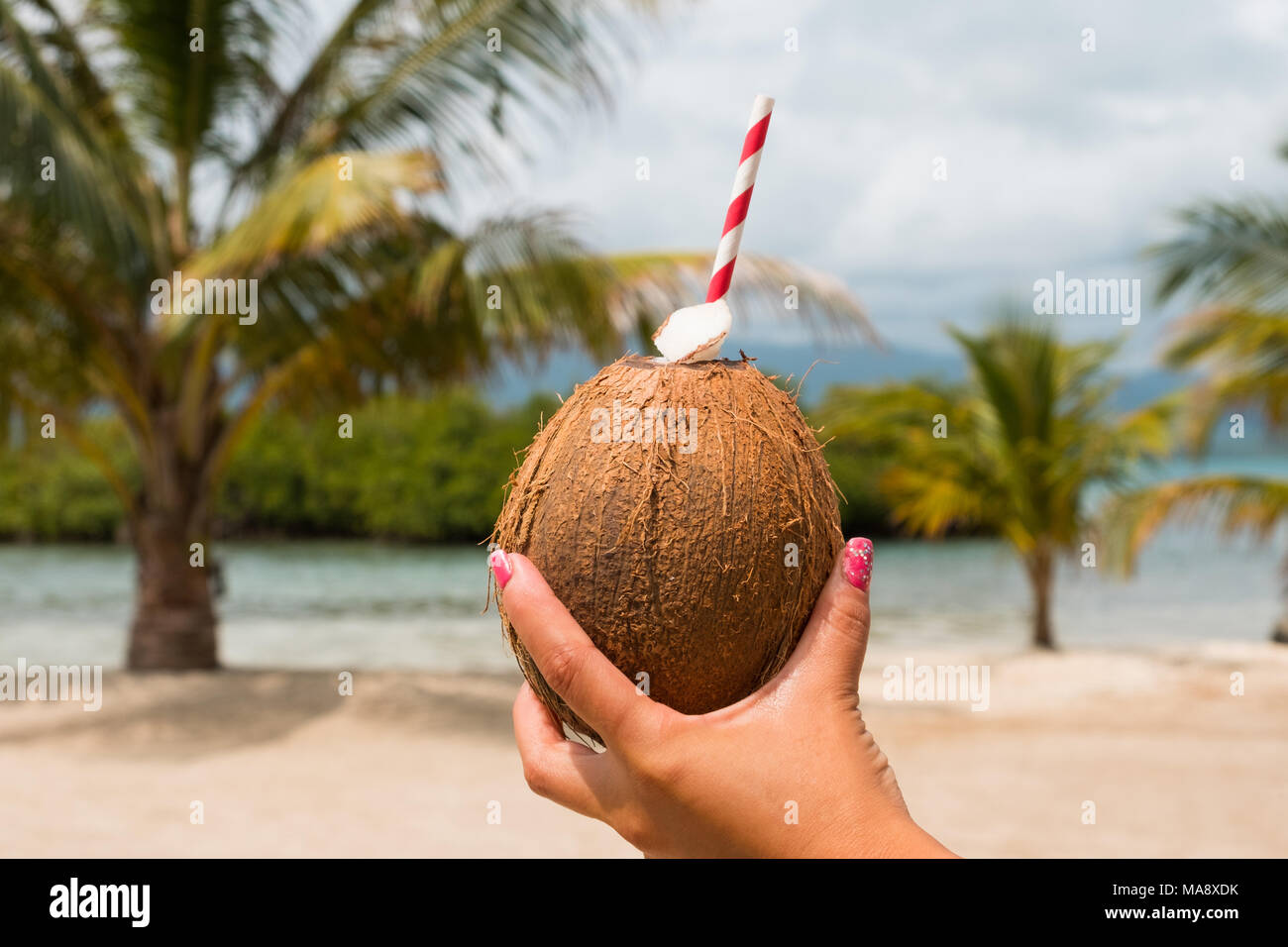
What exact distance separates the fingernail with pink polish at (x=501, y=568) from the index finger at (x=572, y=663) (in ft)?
0.14

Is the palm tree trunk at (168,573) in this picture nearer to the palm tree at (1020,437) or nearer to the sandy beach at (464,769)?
the sandy beach at (464,769)

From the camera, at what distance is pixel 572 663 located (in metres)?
2.21

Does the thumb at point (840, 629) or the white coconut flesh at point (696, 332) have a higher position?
the white coconut flesh at point (696, 332)

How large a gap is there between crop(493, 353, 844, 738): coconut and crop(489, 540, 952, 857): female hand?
0.11 metres

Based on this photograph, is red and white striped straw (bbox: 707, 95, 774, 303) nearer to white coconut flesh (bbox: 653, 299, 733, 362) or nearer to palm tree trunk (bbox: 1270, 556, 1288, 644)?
white coconut flesh (bbox: 653, 299, 733, 362)

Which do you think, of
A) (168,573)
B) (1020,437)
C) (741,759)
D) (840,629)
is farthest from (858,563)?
(1020,437)

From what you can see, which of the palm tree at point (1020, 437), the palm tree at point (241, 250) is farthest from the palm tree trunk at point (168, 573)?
the palm tree at point (1020, 437)

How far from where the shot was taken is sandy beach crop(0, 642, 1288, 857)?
6.62m

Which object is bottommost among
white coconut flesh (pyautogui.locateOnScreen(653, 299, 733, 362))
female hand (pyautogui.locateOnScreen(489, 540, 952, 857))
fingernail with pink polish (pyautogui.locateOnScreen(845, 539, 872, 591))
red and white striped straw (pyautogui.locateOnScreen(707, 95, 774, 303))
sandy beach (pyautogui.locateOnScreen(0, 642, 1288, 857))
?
sandy beach (pyautogui.locateOnScreen(0, 642, 1288, 857))

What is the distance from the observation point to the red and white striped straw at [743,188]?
98.5 inches

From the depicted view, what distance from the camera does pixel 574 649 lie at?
2.22 meters

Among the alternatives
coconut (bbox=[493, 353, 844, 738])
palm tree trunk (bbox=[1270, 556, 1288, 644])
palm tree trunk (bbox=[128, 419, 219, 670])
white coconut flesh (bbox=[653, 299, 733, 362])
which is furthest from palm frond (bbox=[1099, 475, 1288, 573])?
white coconut flesh (bbox=[653, 299, 733, 362])

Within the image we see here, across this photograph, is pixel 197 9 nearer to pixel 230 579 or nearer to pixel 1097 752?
pixel 1097 752

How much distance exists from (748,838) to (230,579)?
77.6 ft
